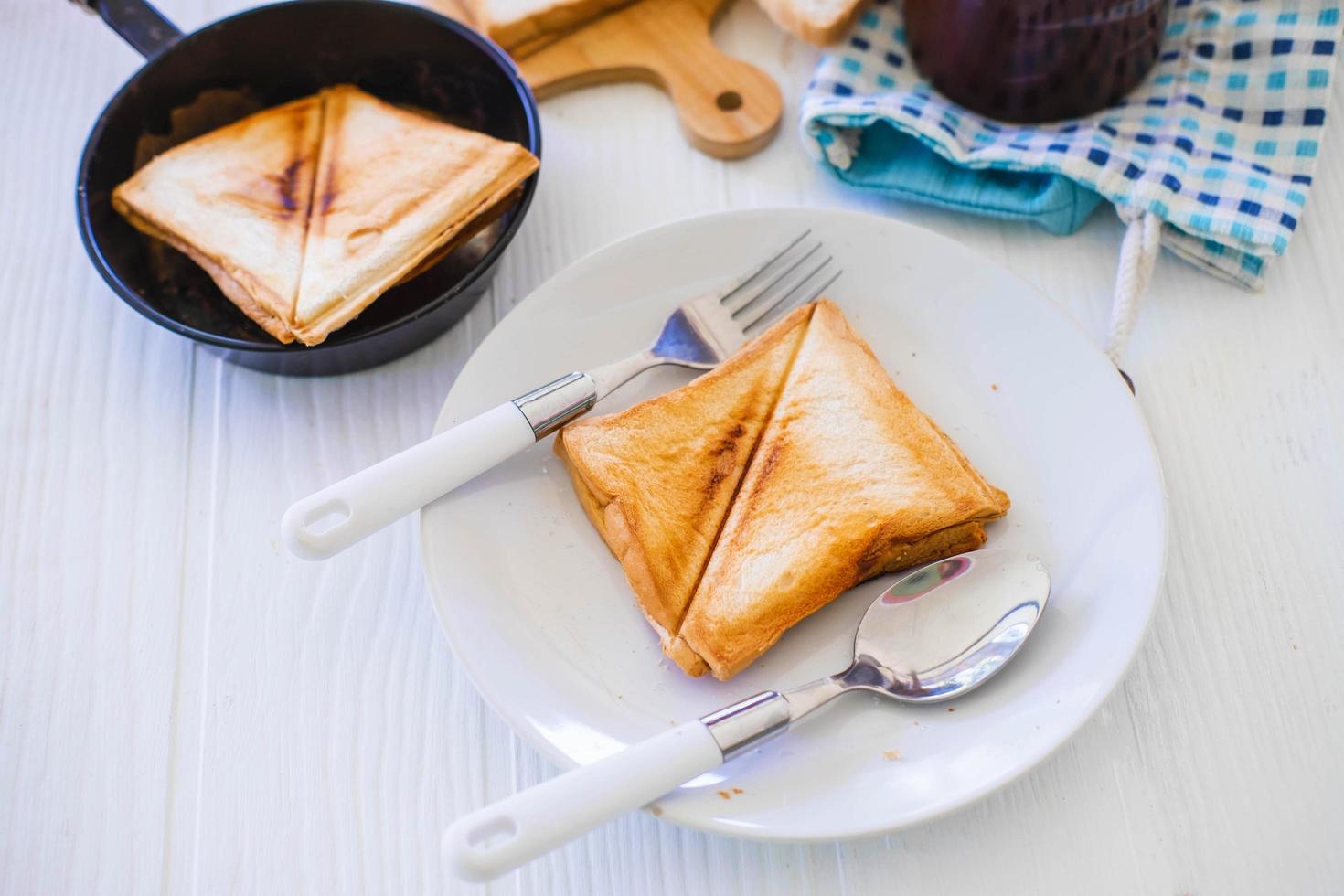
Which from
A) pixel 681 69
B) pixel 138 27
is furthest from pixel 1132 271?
pixel 138 27

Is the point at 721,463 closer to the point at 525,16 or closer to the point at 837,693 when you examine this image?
the point at 837,693

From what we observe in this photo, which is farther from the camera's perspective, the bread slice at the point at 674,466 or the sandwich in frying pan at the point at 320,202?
the sandwich in frying pan at the point at 320,202

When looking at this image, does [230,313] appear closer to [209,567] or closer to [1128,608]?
[209,567]

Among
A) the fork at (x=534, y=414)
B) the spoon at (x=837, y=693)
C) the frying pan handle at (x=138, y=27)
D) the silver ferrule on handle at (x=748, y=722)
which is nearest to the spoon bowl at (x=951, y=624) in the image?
the spoon at (x=837, y=693)

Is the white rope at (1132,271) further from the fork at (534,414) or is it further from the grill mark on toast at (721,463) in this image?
the grill mark on toast at (721,463)

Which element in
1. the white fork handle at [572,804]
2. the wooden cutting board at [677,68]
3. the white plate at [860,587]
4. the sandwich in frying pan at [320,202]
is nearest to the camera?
the white fork handle at [572,804]

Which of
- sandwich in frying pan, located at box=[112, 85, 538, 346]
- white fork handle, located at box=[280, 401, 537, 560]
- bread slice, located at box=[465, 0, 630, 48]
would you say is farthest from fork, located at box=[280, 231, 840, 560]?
bread slice, located at box=[465, 0, 630, 48]

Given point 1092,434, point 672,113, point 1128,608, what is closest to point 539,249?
point 672,113
